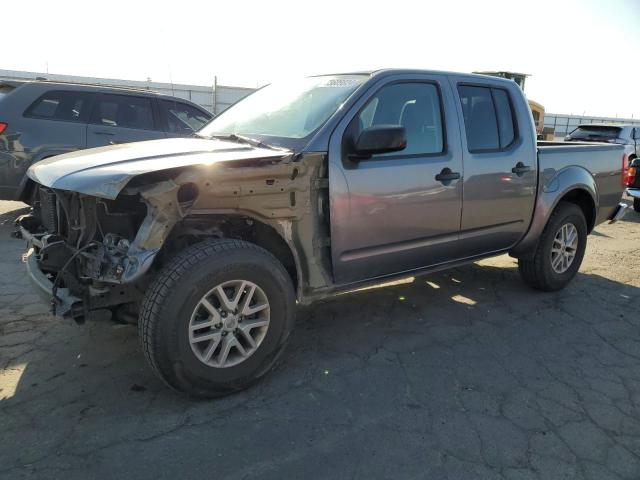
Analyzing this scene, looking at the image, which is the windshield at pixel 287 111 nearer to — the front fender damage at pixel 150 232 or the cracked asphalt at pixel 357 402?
the front fender damage at pixel 150 232

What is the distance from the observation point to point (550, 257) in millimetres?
4809

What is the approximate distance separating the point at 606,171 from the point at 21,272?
6.01m

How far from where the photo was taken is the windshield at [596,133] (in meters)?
13.6

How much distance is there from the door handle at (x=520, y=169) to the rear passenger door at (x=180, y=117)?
15.8ft

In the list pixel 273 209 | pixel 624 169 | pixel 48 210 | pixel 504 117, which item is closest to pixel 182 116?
pixel 48 210

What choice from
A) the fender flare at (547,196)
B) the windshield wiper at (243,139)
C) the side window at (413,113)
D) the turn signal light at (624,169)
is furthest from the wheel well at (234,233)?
the turn signal light at (624,169)

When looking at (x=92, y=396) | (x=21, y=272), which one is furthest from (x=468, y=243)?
(x=21, y=272)

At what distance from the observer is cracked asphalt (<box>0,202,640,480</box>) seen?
2.38 m

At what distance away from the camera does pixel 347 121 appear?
3.27 m

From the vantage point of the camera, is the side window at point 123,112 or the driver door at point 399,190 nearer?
the driver door at point 399,190

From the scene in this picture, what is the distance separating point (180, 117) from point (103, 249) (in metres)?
5.52

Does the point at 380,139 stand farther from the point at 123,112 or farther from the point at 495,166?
the point at 123,112

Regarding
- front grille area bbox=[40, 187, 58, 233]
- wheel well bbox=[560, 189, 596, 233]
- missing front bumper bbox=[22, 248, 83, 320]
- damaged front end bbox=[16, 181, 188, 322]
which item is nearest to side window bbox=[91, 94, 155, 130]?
front grille area bbox=[40, 187, 58, 233]

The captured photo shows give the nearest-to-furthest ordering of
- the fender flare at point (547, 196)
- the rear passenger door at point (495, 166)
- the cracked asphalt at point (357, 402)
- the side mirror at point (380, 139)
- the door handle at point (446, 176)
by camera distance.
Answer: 1. the cracked asphalt at point (357, 402)
2. the side mirror at point (380, 139)
3. the door handle at point (446, 176)
4. the rear passenger door at point (495, 166)
5. the fender flare at point (547, 196)
